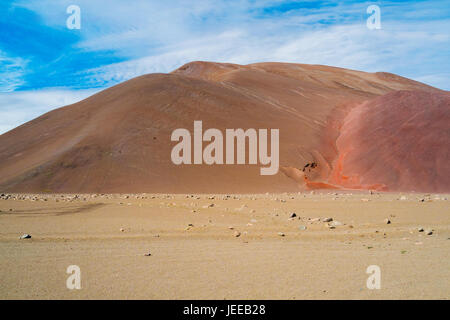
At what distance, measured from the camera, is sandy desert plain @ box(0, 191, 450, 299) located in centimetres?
533

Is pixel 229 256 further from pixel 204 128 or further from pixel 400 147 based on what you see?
pixel 204 128

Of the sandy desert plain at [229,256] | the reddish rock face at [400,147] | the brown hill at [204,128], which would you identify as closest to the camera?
the sandy desert plain at [229,256]

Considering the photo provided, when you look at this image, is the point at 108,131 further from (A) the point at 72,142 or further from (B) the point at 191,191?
(B) the point at 191,191

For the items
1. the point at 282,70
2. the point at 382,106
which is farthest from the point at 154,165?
the point at 282,70

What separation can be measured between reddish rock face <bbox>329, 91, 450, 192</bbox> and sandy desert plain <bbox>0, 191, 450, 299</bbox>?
15.6 meters

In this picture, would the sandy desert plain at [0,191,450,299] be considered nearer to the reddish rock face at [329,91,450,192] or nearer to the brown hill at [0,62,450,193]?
the reddish rock face at [329,91,450,192]

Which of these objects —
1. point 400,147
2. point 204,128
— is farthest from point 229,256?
point 204,128

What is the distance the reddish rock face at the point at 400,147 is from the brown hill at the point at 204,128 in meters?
0.11

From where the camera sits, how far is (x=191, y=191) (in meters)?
28.8

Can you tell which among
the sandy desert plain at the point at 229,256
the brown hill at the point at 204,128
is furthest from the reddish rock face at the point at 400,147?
the sandy desert plain at the point at 229,256

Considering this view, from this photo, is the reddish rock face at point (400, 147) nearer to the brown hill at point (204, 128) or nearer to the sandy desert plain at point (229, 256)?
the brown hill at point (204, 128)

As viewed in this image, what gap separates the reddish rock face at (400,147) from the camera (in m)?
28.0

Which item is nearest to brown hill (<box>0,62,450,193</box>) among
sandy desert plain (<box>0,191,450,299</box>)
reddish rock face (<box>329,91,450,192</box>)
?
reddish rock face (<box>329,91,450,192</box>)

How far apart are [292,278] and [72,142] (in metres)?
32.6
